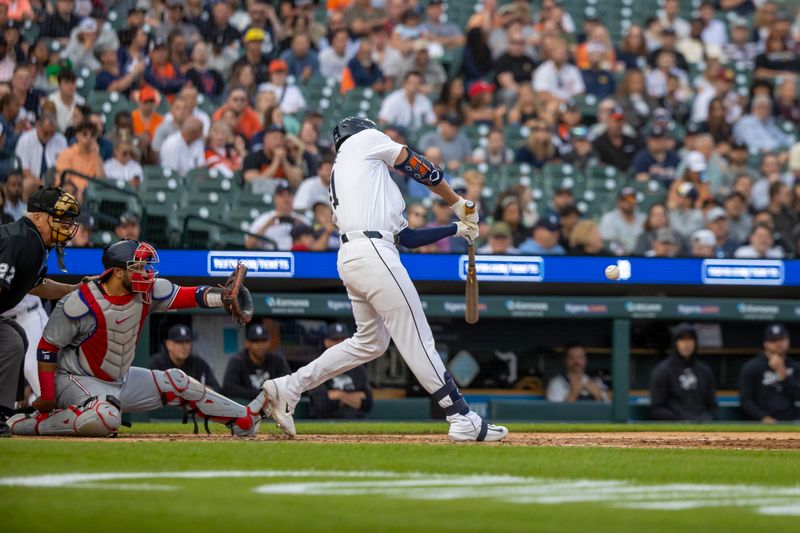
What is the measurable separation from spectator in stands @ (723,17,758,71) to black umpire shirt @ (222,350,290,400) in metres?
9.80

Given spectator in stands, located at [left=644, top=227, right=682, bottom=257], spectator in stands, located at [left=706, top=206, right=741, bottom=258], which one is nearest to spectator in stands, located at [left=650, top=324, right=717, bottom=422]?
spectator in stands, located at [left=644, top=227, right=682, bottom=257]

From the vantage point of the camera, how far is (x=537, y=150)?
46.3 feet

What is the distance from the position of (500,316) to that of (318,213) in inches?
79.9

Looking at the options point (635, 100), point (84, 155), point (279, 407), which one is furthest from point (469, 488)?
point (635, 100)

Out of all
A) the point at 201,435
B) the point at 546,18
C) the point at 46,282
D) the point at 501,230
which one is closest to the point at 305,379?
the point at 201,435

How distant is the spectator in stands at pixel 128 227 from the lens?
10.6m

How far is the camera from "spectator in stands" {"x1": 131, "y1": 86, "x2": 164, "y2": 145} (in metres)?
12.7

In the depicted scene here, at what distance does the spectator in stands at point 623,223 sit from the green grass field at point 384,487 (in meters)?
6.11

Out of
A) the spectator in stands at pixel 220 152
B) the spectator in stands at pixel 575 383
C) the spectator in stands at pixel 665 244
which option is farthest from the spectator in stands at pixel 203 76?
the spectator in stands at pixel 575 383

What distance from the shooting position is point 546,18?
1673cm

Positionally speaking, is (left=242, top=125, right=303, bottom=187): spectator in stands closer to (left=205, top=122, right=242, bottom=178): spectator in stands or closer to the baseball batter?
(left=205, top=122, right=242, bottom=178): spectator in stands

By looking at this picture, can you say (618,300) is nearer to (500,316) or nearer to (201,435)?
(500,316)

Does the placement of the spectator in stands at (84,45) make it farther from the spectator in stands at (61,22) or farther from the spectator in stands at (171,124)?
the spectator in stands at (171,124)

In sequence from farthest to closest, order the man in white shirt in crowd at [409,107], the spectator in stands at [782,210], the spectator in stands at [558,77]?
the spectator in stands at [558,77] < the man in white shirt in crowd at [409,107] < the spectator in stands at [782,210]
